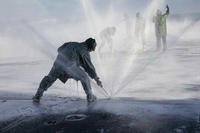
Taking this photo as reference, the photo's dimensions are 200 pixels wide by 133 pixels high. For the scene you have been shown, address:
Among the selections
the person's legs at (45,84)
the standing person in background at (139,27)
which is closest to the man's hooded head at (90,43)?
the person's legs at (45,84)

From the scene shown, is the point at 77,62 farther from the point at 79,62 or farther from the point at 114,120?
the point at 114,120

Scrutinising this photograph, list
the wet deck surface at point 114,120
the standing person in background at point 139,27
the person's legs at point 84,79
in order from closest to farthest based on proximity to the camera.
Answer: the wet deck surface at point 114,120 < the person's legs at point 84,79 < the standing person in background at point 139,27

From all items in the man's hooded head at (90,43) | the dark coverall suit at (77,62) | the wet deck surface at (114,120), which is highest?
the man's hooded head at (90,43)

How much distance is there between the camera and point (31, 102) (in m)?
8.50

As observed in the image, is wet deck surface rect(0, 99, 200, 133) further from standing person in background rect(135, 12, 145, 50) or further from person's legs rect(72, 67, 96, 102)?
standing person in background rect(135, 12, 145, 50)

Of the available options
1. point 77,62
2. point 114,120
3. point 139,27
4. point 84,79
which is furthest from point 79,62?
point 139,27

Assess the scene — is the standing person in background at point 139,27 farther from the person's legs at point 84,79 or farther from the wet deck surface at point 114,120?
the wet deck surface at point 114,120

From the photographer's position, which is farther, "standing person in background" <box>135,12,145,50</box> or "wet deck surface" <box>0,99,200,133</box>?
"standing person in background" <box>135,12,145,50</box>

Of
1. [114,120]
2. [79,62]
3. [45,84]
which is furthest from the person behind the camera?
[45,84]

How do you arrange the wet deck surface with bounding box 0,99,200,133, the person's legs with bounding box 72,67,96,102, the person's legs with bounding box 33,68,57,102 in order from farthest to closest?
the person's legs with bounding box 33,68,57,102, the person's legs with bounding box 72,67,96,102, the wet deck surface with bounding box 0,99,200,133

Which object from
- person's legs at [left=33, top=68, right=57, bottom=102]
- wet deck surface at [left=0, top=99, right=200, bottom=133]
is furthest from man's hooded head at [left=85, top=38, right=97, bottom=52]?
wet deck surface at [left=0, top=99, right=200, bottom=133]

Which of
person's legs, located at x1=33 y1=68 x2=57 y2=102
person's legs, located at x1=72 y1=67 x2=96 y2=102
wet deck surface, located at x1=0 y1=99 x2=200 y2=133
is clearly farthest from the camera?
person's legs, located at x1=33 y1=68 x2=57 y2=102

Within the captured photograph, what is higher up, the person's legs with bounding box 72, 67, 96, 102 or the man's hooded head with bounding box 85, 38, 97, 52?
the man's hooded head with bounding box 85, 38, 97, 52

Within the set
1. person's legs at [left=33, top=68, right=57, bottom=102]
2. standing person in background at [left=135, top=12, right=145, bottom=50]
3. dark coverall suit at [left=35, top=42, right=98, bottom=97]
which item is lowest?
person's legs at [left=33, top=68, right=57, bottom=102]
